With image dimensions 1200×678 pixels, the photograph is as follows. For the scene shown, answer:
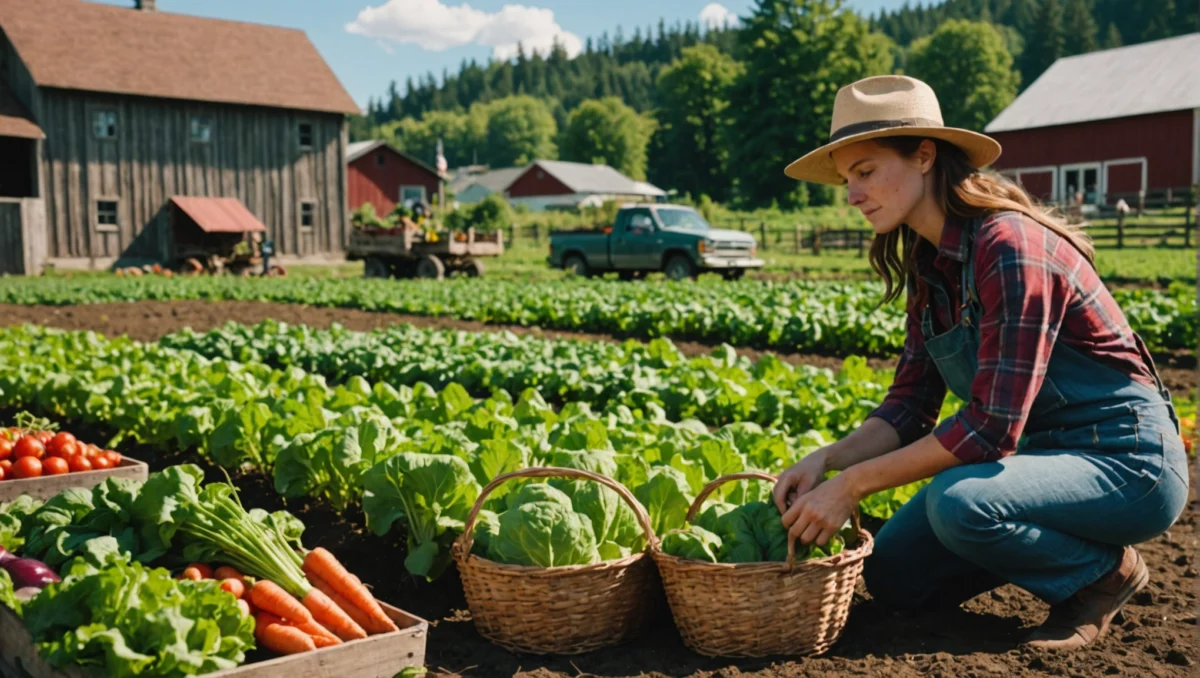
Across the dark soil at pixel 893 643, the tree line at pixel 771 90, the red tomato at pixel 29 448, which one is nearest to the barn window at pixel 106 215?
the red tomato at pixel 29 448

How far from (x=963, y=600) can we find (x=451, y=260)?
21792 mm

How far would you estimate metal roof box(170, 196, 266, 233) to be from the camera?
94.2 ft

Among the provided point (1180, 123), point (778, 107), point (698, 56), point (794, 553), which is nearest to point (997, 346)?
point (794, 553)

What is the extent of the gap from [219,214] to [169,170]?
195 cm

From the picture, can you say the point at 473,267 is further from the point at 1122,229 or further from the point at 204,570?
the point at 204,570

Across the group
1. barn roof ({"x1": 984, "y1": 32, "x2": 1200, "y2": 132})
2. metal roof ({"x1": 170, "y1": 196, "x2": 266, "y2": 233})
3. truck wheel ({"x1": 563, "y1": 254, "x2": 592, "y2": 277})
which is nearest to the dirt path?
truck wheel ({"x1": 563, "y1": 254, "x2": 592, "y2": 277})

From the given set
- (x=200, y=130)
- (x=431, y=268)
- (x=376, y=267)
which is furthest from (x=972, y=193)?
(x=200, y=130)

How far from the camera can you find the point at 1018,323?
299cm

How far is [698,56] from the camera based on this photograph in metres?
85.8

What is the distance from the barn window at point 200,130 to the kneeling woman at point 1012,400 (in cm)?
2982

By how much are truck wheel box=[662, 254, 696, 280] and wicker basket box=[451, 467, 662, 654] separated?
18.0m

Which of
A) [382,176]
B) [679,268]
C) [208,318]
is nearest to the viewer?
[208,318]

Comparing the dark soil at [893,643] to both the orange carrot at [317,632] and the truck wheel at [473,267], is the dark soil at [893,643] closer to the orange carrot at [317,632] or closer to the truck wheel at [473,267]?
the orange carrot at [317,632]

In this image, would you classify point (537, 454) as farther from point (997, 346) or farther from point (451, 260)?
point (451, 260)
